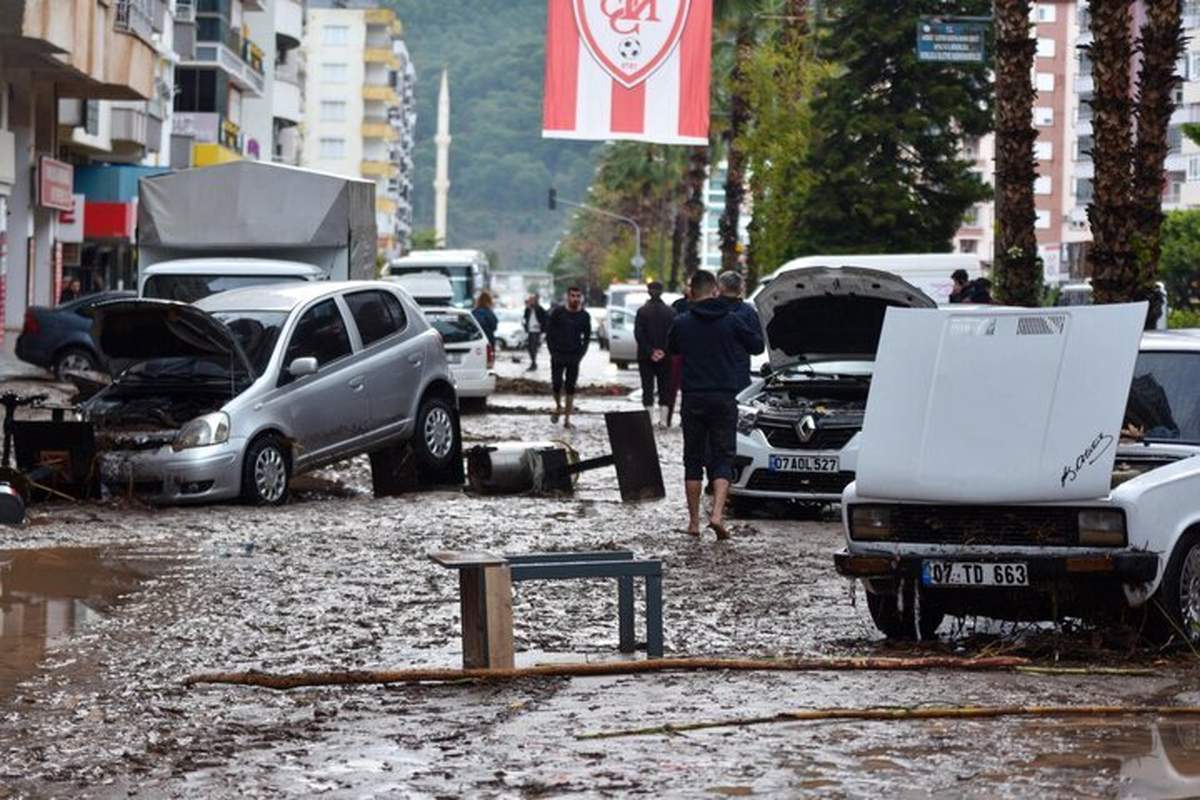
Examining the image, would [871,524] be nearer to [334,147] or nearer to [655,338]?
[655,338]

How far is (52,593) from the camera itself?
13.5 metres

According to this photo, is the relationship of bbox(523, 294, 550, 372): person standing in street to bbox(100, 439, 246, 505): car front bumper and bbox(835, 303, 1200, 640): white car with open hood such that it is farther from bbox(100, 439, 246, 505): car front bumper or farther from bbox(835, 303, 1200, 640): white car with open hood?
bbox(835, 303, 1200, 640): white car with open hood

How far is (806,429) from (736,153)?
44.7 metres

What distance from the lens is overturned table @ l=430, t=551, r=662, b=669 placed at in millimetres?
10125

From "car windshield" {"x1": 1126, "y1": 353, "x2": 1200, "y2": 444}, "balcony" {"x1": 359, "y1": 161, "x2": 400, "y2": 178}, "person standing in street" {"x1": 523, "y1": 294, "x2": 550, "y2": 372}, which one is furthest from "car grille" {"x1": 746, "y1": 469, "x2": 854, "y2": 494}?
"balcony" {"x1": 359, "y1": 161, "x2": 400, "y2": 178}

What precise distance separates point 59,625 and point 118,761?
4056 millimetres

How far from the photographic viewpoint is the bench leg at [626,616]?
10836 mm

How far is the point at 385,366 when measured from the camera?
818 inches

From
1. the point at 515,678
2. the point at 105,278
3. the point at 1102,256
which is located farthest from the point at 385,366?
the point at 105,278

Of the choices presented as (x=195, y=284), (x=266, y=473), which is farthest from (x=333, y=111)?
(x=266, y=473)

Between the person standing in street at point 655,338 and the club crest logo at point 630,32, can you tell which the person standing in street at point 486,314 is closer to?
the person standing in street at point 655,338

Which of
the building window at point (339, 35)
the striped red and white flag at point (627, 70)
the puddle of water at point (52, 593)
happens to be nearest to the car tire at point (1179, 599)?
the puddle of water at point (52, 593)

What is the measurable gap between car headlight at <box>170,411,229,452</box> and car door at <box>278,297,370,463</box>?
31.4 inches

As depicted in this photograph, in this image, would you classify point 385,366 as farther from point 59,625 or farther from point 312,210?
point 59,625
